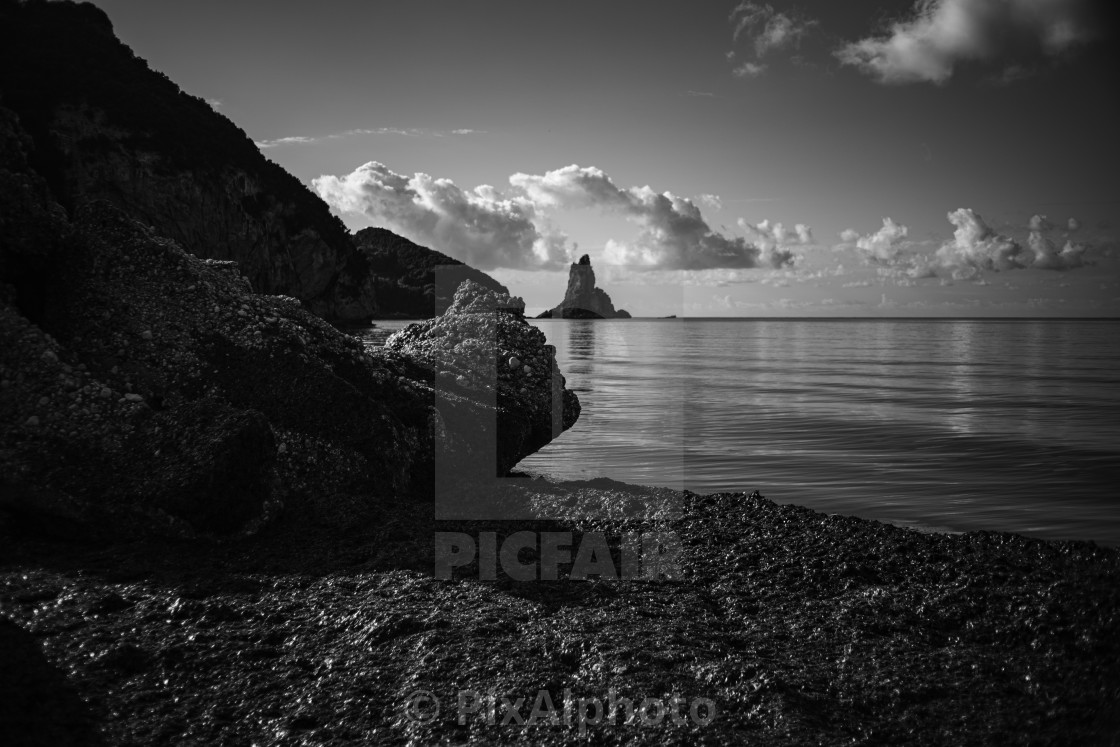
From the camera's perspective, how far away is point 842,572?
192 inches

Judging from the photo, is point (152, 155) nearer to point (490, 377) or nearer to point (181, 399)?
point (490, 377)

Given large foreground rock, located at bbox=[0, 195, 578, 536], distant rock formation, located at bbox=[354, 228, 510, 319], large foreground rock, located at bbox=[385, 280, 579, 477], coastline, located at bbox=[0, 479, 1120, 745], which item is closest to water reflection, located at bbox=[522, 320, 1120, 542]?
large foreground rock, located at bbox=[385, 280, 579, 477]

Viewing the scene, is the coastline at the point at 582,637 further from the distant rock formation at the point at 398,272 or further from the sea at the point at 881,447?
the distant rock formation at the point at 398,272

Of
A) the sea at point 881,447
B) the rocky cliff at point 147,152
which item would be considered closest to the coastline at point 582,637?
the sea at point 881,447

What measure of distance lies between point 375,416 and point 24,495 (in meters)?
2.80

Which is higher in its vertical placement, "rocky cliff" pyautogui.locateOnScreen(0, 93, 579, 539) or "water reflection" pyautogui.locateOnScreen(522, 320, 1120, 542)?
"rocky cliff" pyautogui.locateOnScreen(0, 93, 579, 539)

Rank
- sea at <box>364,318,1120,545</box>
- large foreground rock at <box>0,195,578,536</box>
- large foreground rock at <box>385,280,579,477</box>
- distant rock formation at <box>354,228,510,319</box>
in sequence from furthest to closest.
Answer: distant rock formation at <box>354,228,510,319</box>, sea at <box>364,318,1120,545</box>, large foreground rock at <box>385,280,579,477</box>, large foreground rock at <box>0,195,578,536</box>

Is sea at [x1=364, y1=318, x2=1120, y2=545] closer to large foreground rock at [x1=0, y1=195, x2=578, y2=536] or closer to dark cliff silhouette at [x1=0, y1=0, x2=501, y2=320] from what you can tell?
large foreground rock at [x1=0, y1=195, x2=578, y2=536]

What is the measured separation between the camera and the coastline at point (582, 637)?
3.16 m

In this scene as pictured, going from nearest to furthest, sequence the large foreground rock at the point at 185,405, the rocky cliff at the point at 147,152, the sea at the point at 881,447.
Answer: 1. the large foreground rock at the point at 185,405
2. the sea at the point at 881,447
3. the rocky cliff at the point at 147,152

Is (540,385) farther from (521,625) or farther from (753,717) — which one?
(753,717)

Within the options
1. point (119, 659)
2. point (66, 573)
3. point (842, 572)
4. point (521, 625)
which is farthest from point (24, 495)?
point (842, 572)

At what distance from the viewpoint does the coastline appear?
316 cm

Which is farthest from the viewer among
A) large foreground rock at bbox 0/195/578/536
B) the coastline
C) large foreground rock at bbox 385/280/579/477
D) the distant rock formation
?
the distant rock formation
